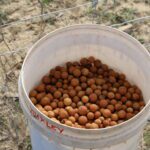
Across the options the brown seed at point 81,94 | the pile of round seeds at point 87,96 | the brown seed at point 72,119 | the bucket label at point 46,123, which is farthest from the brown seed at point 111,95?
the bucket label at point 46,123

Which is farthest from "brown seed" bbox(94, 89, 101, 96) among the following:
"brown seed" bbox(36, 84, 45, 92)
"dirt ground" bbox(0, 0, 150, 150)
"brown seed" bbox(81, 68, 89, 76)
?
"dirt ground" bbox(0, 0, 150, 150)

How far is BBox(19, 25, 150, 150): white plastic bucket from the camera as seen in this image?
142cm

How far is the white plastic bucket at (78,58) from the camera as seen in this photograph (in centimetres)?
142

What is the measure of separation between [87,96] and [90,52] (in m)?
0.21

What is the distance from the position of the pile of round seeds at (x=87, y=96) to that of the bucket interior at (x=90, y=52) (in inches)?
1.1

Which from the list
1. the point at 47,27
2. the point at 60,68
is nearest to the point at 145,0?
the point at 47,27

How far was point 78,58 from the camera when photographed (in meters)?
1.91

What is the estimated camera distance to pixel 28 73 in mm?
1644

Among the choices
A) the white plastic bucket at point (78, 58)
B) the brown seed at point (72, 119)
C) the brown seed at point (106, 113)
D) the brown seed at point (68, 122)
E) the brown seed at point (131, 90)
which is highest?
the white plastic bucket at point (78, 58)

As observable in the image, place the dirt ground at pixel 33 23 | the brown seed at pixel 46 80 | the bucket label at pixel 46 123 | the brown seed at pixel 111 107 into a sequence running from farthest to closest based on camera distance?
the dirt ground at pixel 33 23 < the brown seed at pixel 46 80 < the brown seed at pixel 111 107 < the bucket label at pixel 46 123

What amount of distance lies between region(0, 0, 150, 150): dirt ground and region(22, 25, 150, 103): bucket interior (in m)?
0.45

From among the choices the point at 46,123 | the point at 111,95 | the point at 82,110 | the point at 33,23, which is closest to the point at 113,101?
the point at 111,95

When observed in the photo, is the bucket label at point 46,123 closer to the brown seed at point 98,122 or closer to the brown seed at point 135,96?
the brown seed at point 98,122

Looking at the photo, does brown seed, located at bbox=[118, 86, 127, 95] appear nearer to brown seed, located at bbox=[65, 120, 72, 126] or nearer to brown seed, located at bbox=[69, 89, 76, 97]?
brown seed, located at bbox=[69, 89, 76, 97]
